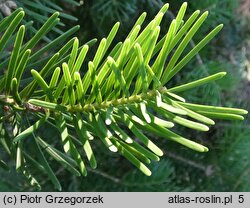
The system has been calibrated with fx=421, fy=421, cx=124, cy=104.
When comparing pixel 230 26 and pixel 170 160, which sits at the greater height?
pixel 230 26

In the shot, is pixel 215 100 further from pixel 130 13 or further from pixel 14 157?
pixel 14 157

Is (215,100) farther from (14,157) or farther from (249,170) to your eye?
(14,157)

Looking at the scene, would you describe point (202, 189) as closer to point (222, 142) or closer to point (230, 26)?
point (222, 142)

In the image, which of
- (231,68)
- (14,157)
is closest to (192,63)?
(231,68)

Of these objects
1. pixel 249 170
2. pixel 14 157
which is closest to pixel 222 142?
pixel 249 170

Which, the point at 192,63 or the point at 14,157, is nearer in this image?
the point at 14,157

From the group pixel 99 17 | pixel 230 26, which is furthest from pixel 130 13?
pixel 230 26

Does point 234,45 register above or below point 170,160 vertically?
above
